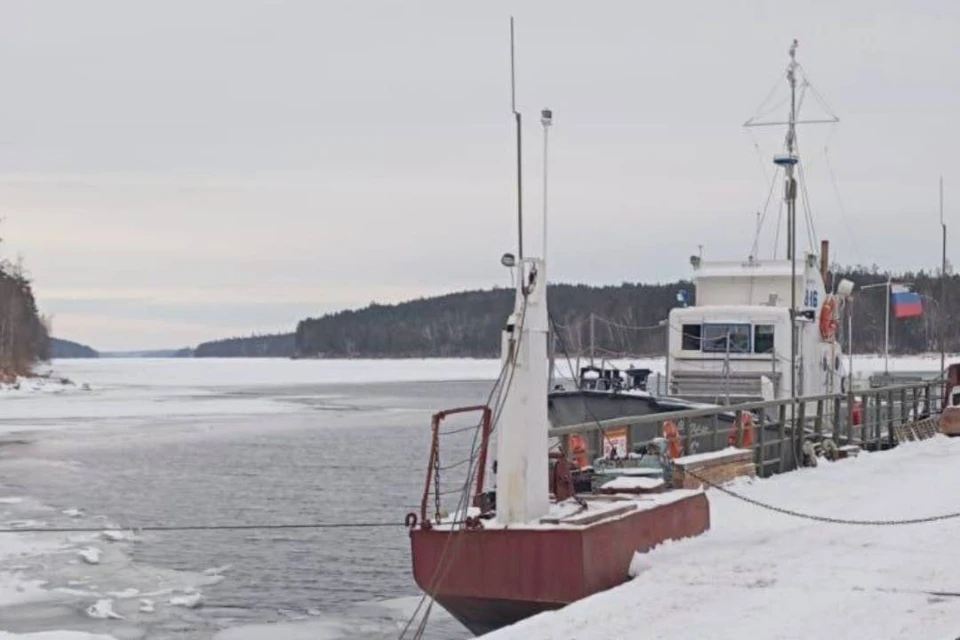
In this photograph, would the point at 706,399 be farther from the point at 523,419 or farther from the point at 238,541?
the point at 523,419

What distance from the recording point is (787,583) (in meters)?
9.04

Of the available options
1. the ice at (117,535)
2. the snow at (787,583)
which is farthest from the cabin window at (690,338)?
the ice at (117,535)

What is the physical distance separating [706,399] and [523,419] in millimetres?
13370

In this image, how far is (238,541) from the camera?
1880 centimetres

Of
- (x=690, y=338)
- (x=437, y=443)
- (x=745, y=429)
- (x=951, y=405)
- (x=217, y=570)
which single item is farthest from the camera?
(x=951, y=405)

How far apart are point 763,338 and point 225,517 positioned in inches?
377

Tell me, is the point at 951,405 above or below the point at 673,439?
above

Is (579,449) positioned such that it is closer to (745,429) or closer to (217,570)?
(745,429)

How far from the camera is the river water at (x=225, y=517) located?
1369 centimetres

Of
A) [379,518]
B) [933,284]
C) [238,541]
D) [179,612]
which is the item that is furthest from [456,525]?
[933,284]

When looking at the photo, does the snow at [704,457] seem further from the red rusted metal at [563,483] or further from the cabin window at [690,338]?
the cabin window at [690,338]

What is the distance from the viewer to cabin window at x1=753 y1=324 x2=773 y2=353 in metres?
22.5

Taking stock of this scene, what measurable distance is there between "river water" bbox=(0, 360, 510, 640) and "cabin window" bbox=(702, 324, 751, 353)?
588cm

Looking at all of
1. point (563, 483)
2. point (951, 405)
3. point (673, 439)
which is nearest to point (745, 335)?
point (951, 405)
